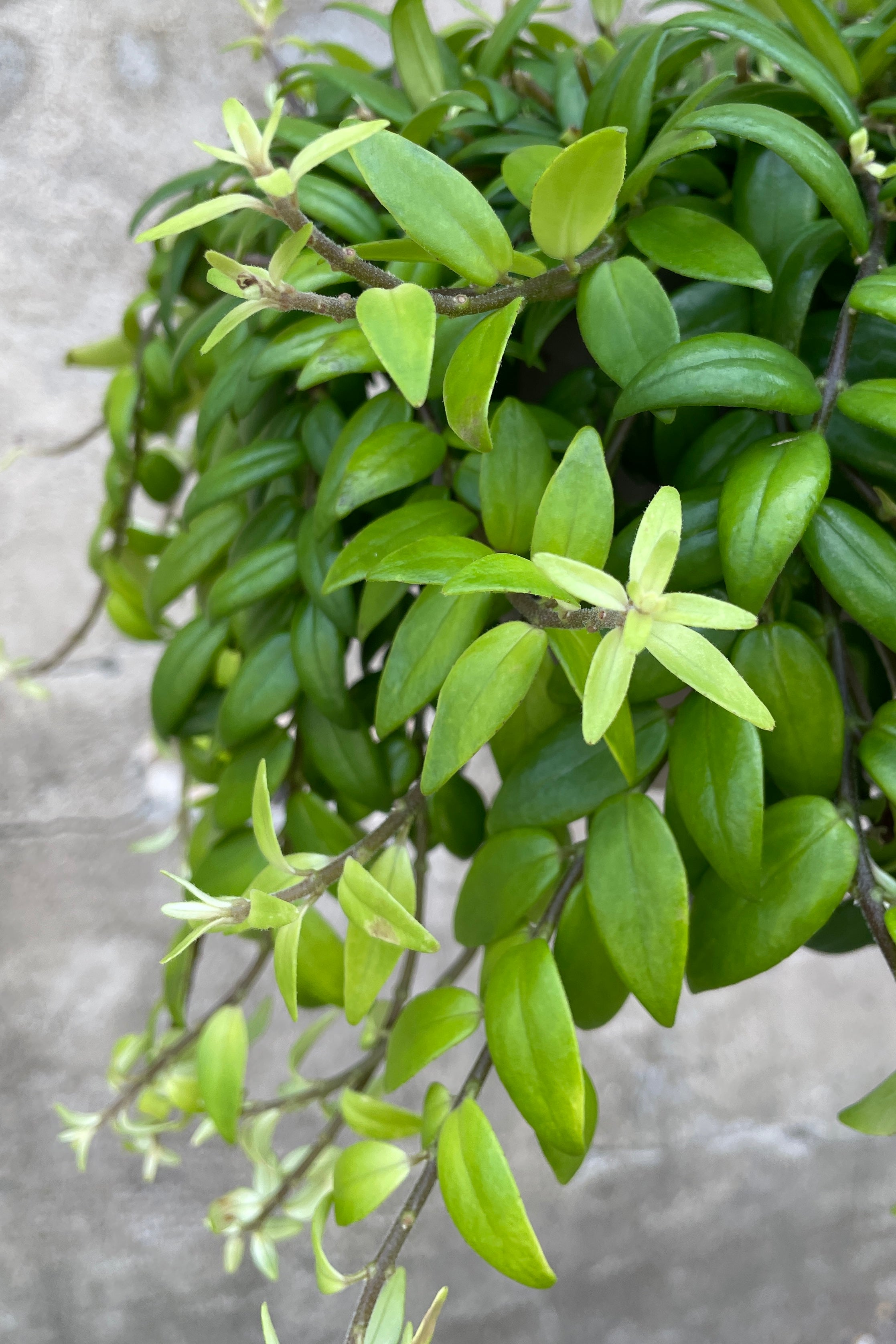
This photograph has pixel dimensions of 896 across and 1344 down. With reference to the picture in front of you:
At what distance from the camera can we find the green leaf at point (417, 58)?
1.27 ft

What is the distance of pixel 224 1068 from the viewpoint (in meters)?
0.36

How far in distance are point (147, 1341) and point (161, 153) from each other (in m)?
0.95

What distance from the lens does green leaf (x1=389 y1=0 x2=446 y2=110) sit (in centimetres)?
39

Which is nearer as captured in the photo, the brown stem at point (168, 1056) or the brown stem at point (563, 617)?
the brown stem at point (563, 617)

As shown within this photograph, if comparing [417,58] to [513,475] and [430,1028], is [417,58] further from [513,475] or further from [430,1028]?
[430,1028]

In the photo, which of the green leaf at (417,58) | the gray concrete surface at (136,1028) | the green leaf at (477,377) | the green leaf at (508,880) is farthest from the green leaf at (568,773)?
the gray concrete surface at (136,1028)

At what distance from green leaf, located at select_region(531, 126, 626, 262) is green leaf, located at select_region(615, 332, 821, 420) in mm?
40

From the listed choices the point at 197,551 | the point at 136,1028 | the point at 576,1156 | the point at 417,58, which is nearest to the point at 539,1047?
the point at 576,1156

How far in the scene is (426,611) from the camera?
29 cm

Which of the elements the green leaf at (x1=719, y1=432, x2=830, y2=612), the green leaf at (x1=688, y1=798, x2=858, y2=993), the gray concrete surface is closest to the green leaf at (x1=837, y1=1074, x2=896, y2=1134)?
the green leaf at (x1=688, y1=798, x2=858, y2=993)

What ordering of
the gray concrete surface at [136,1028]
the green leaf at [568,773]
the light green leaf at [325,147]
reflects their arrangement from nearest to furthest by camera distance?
the light green leaf at [325,147] < the green leaf at [568,773] < the gray concrete surface at [136,1028]

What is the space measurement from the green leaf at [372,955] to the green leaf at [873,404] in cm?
19

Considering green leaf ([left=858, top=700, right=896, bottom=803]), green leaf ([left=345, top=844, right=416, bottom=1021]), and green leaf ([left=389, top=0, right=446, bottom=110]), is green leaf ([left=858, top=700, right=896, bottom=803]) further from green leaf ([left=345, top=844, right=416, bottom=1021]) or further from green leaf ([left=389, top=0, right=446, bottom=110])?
green leaf ([left=389, top=0, right=446, bottom=110])

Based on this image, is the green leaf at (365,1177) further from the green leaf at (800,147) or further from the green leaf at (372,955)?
the green leaf at (800,147)
